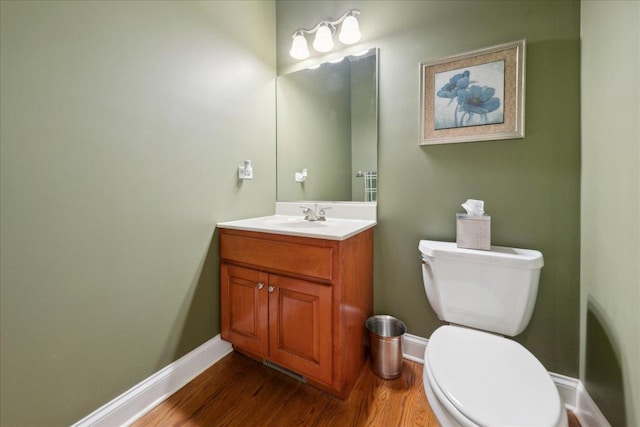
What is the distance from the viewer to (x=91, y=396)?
1.04 metres

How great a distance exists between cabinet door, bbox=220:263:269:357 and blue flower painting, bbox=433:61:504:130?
1281mm

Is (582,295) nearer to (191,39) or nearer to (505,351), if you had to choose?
(505,351)

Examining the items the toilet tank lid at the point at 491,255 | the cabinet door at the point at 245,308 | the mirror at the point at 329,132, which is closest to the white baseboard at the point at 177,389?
the cabinet door at the point at 245,308

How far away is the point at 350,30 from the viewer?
1.58 metres

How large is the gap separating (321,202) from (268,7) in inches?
56.9

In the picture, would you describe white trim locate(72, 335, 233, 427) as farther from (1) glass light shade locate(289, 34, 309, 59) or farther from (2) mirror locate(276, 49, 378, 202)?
(1) glass light shade locate(289, 34, 309, 59)

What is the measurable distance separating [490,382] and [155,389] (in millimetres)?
1404

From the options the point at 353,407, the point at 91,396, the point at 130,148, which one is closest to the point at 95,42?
the point at 130,148

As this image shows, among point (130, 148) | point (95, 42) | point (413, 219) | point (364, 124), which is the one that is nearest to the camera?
point (95, 42)

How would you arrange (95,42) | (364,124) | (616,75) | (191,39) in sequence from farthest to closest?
(364,124), (191,39), (95,42), (616,75)

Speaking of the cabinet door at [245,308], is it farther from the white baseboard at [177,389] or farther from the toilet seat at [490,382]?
the toilet seat at [490,382]

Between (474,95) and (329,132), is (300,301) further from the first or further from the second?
(474,95)

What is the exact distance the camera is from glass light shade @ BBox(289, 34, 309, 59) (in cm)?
176

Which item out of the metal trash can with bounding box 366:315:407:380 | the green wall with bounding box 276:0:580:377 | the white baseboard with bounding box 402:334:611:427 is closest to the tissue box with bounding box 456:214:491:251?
the green wall with bounding box 276:0:580:377
